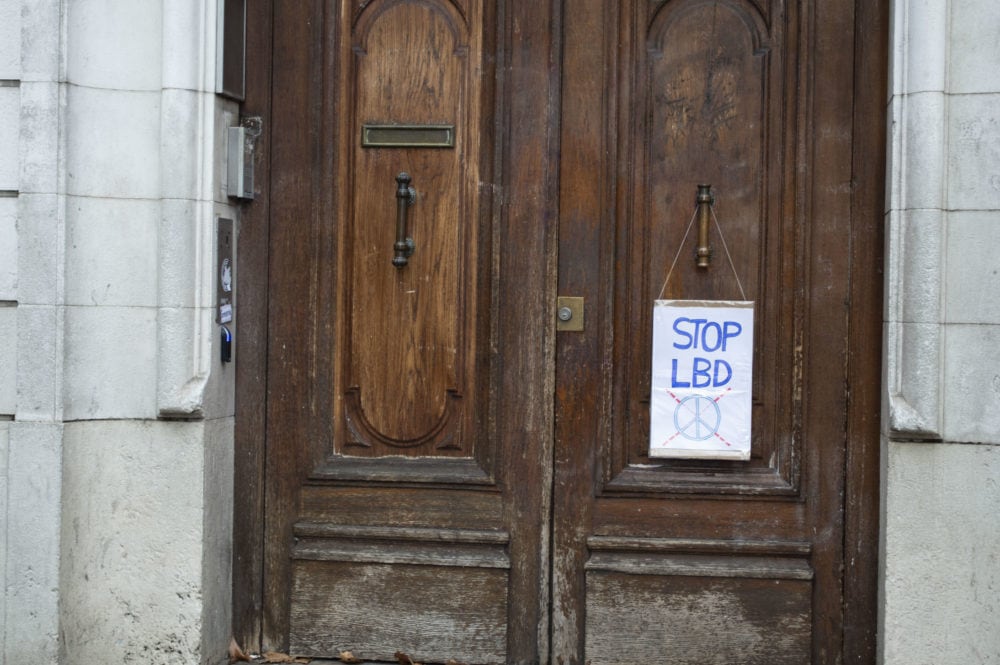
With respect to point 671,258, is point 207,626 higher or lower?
lower

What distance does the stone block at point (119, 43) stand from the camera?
424cm

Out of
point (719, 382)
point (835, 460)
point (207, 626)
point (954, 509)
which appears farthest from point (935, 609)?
point (207, 626)

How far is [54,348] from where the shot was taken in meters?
4.18

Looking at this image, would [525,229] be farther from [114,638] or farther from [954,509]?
[114,638]

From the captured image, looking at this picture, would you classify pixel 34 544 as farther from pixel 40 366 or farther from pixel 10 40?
pixel 10 40

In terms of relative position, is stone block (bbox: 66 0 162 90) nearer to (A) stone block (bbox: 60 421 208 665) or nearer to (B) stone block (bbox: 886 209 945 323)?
(A) stone block (bbox: 60 421 208 665)

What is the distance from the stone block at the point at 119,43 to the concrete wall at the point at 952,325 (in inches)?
104

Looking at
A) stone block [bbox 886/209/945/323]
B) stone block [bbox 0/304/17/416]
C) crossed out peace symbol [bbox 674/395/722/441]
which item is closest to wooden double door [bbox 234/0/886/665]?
crossed out peace symbol [bbox 674/395/722/441]

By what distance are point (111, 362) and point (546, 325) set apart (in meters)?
1.59

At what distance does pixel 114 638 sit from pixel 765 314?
2.65 metres

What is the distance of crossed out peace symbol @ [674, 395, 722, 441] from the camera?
4355 millimetres

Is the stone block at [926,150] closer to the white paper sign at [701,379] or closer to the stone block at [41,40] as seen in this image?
the white paper sign at [701,379]

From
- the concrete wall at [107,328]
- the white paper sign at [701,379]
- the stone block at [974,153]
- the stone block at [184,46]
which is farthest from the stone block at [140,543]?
the stone block at [974,153]

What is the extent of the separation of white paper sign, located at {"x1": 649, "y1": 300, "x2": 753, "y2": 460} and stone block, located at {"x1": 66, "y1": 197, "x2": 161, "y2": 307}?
1.86 metres
